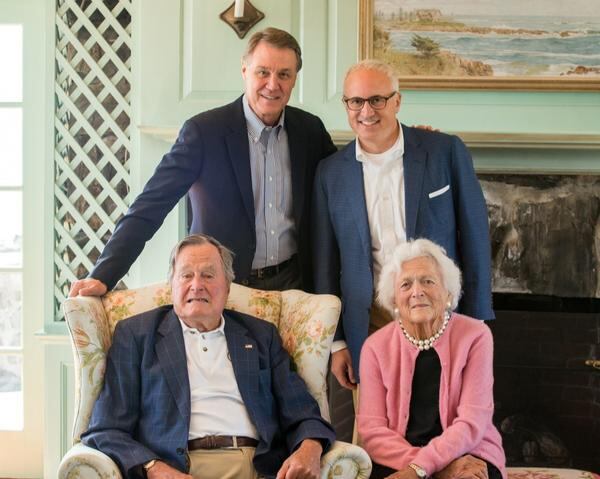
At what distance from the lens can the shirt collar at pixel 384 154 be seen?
2549 mm

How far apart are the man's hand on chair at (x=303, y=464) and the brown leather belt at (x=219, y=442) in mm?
142

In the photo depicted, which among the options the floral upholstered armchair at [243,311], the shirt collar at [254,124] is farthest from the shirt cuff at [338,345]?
the shirt collar at [254,124]

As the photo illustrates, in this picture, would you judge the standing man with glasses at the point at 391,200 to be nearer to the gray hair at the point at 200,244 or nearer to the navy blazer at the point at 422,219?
the navy blazer at the point at 422,219

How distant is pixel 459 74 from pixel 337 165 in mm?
969

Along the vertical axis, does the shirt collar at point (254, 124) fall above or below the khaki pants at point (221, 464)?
above

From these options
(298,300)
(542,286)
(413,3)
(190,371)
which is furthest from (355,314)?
(413,3)

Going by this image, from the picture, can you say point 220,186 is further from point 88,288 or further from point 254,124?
point 88,288

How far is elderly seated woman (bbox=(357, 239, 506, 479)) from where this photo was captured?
7.34ft

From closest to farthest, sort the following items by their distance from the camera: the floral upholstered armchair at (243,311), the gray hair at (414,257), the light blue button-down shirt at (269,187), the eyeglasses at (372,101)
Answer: the floral upholstered armchair at (243,311) → the gray hair at (414,257) → the eyeglasses at (372,101) → the light blue button-down shirt at (269,187)

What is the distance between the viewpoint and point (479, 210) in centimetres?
254

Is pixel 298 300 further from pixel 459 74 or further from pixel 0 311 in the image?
pixel 0 311

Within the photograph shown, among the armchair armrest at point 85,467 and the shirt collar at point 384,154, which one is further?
the shirt collar at point 384,154

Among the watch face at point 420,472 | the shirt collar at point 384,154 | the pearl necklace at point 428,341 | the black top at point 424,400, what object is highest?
the shirt collar at point 384,154

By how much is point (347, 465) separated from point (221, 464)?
0.34m
